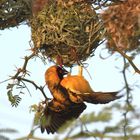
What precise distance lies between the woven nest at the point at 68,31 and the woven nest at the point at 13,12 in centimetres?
6

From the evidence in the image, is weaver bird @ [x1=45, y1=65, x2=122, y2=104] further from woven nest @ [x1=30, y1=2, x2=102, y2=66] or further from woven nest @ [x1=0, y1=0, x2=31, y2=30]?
woven nest @ [x1=0, y1=0, x2=31, y2=30]

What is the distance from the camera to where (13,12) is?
164 centimetres

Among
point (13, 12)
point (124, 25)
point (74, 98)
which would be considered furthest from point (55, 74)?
point (124, 25)

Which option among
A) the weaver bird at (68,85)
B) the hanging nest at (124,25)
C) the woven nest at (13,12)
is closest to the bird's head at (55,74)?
the weaver bird at (68,85)

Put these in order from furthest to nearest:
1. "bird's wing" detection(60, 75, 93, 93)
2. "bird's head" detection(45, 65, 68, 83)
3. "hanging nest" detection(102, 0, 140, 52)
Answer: "bird's head" detection(45, 65, 68, 83)
"bird's wing" detection(60, 75, 93, 93)
"hanging nest" detection(102, 0, 140, 52)

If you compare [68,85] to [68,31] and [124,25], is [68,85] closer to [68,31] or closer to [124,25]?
[68,31]

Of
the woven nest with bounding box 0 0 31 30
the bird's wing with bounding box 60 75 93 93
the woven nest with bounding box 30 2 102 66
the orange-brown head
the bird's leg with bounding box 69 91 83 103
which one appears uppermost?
the woven nest with bounding box 0 0 31 30

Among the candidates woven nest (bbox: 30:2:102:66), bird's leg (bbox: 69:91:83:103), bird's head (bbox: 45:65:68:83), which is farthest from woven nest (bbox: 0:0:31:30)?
bird's leg (bbox: 69:91:83:103)

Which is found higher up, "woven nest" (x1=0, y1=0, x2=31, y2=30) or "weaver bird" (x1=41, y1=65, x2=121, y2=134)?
A: "woven nest" (x1=0, y1=0, x2=31, y2=30)

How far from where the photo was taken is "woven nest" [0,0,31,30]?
62.9 inches

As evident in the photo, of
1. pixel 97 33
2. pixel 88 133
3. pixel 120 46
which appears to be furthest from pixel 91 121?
pixel 97 33

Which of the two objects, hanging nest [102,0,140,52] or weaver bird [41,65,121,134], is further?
weaver bird [41,65,121,134]

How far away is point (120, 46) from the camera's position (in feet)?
4.17

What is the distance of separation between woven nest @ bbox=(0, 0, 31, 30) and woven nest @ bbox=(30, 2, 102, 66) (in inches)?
2.4
